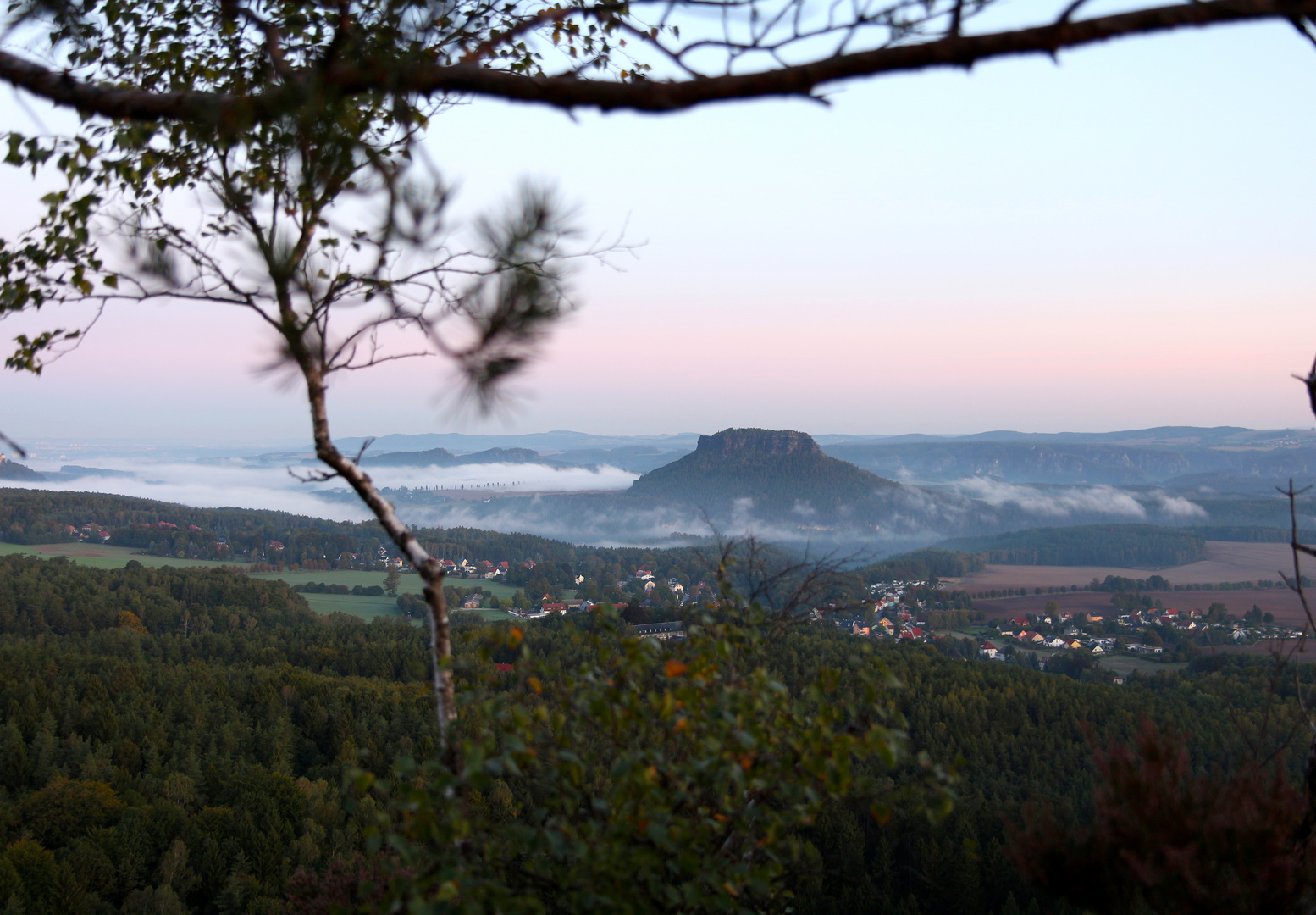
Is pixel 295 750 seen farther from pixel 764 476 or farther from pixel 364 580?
pixel 764 476

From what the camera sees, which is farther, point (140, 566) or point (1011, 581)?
point (1011, 581)

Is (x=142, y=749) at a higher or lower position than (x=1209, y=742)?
higher

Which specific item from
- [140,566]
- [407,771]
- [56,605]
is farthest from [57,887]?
[140,566]

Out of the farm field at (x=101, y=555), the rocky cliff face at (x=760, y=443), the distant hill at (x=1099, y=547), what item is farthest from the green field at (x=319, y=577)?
the distant hill at (x=1099, y=547)

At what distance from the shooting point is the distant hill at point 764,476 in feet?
465

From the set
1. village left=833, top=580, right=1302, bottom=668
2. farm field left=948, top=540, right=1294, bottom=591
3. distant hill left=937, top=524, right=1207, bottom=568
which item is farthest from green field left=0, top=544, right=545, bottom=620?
distant hill left=937, top=524, right=1207, bottom=568

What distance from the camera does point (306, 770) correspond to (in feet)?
94.2

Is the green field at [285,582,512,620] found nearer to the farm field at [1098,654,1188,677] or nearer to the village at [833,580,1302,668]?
the village at [833,580,1302,668]

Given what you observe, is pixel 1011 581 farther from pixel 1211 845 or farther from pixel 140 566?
pixel 1211 845

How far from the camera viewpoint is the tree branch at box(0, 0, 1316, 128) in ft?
6.97

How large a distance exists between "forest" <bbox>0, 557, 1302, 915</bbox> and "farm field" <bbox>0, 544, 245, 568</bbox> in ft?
83.1

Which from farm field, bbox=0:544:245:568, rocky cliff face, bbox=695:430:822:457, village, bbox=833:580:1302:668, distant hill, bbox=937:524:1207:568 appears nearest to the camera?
village, bbox=833:580:1302:668

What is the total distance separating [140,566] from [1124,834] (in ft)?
261

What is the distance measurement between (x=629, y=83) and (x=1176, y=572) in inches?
5198
